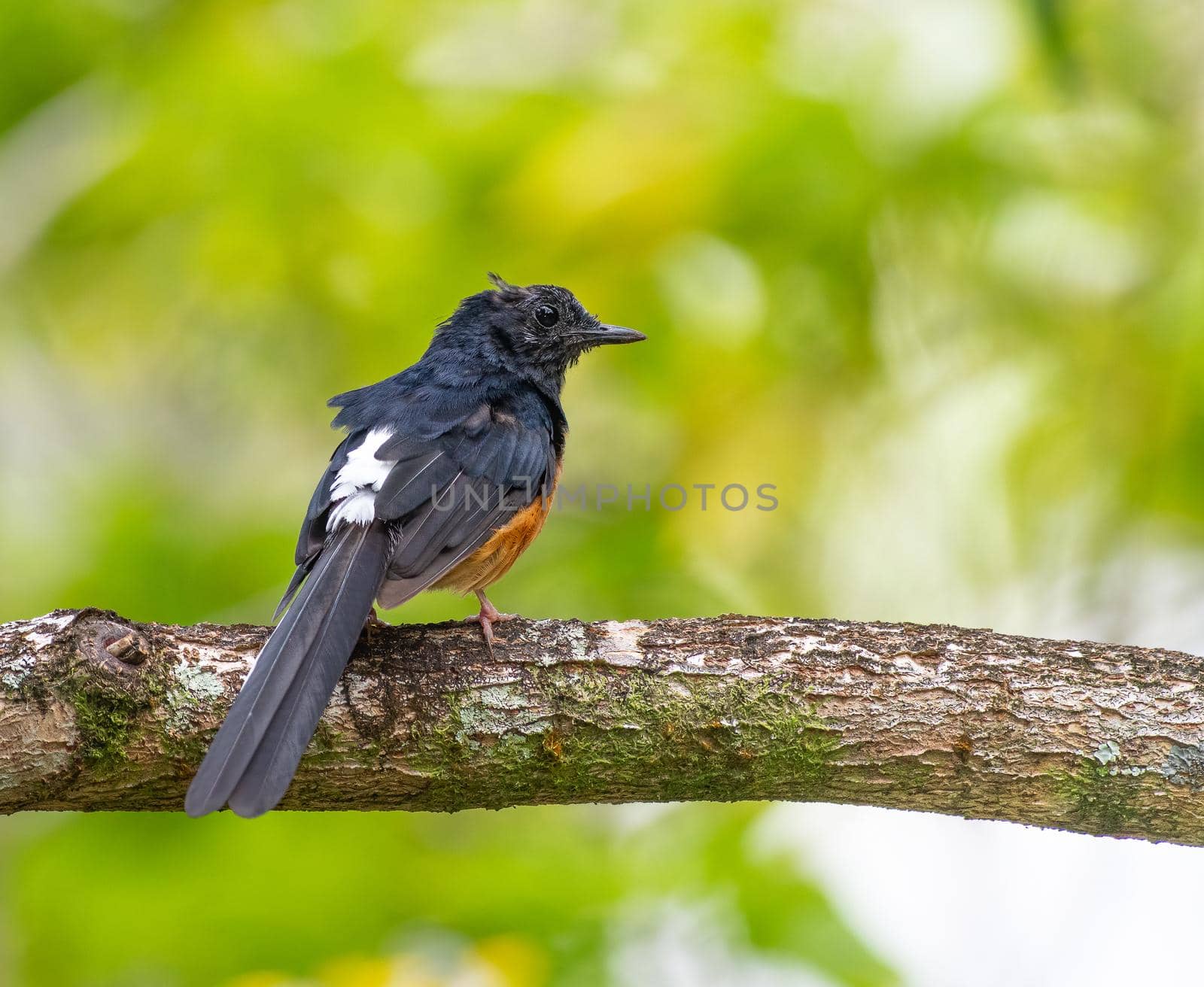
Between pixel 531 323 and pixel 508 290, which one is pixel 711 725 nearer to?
pixel 531 323

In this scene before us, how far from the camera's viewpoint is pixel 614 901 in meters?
4.07

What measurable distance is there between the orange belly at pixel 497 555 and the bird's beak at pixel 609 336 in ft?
3.24

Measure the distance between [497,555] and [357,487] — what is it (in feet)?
1.90

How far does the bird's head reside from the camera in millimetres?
→ 5203

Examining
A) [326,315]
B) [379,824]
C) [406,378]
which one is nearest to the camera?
[379,824]

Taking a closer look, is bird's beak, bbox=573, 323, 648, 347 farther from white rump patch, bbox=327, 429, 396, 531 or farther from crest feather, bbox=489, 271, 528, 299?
white rump patch, bbox=327, 429, 396, 531

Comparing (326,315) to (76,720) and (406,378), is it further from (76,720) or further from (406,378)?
(76,720)

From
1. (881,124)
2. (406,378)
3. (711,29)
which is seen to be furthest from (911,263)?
(406,378)

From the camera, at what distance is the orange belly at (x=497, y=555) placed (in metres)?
4.22

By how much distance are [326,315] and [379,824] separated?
7.83 ft

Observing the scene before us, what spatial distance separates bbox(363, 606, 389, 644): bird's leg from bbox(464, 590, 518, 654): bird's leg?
28 centimetres

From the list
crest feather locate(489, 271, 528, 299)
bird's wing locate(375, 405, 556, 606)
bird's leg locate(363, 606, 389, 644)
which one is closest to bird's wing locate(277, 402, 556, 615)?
bird's wing locate(375, 405, 556, 606)

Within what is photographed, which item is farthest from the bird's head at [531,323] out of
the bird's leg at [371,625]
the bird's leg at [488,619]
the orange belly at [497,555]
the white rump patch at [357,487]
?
the bird's leg at [371,625]

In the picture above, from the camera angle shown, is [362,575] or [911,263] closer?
[362,575]
